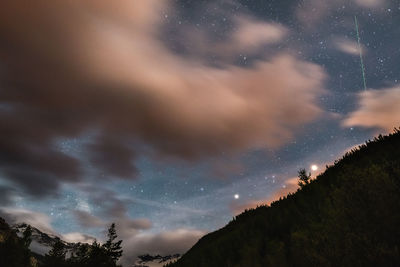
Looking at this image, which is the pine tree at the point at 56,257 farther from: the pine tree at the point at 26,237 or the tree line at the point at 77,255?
the pine tree at the point at 26,237

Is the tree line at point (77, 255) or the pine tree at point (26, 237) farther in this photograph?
the pine tree at point (26, 237)

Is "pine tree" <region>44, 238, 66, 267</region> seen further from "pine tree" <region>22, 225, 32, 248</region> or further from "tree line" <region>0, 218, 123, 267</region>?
"pine tree" <region>22, 225, 32, 248</region>

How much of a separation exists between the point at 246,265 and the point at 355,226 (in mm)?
3966

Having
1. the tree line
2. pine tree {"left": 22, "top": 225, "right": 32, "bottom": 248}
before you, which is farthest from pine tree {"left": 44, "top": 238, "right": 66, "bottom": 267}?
pine tree {"left": 22, "top": 225, "right": 32, "bottom": 248}

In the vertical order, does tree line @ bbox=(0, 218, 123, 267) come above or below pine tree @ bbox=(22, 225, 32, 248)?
below

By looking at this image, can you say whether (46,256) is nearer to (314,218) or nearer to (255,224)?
(255,224)

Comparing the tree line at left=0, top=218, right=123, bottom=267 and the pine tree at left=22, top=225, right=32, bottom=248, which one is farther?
the pine tree at left=22, top=225, right=32, bottom=248

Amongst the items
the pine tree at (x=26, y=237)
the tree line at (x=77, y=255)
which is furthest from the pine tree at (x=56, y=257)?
the pine tree at (x=26, y=237)

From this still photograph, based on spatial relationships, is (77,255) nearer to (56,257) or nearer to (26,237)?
(56,257)

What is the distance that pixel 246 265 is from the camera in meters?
9.16

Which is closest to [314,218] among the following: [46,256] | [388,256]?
[388,256]

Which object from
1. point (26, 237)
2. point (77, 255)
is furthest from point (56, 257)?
point (26, 237)

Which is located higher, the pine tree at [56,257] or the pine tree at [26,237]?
the pine tree at [26,237]

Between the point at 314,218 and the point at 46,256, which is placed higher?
the point at 46,256
